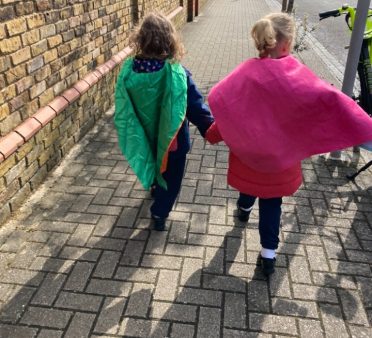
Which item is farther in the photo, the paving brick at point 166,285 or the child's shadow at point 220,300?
the paving brick at point 166,285

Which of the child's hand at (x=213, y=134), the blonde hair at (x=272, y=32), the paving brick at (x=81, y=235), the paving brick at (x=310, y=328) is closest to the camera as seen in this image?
the blonde hair at (x=272, y=32)

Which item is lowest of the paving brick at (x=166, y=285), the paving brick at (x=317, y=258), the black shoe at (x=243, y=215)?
the paving brick at (x=317, y=258)

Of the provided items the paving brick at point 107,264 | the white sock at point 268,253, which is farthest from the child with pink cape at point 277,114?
the paving brick at point 107,264

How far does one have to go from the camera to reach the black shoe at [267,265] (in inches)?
111

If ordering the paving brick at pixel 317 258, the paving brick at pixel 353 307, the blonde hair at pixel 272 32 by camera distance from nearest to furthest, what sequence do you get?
1. the blonde hair at pixel 272 32
2. the paving brick at pixel 353 307
3. the paving brick at pixel 317 258

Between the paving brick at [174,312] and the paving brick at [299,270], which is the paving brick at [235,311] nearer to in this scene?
the paving brick at [174,312]

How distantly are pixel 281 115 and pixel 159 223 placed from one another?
4.64 feet

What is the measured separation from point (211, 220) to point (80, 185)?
1379 mm

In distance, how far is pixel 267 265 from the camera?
9.29 feet

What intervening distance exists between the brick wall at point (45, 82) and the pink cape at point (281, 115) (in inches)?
71.7

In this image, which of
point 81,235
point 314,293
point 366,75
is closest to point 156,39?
point 81,235

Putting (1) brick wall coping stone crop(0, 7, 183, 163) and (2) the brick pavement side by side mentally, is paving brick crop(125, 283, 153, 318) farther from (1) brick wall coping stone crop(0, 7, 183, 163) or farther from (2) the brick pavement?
(1) brick wall coping stone crop(0, 7, 183, 163)

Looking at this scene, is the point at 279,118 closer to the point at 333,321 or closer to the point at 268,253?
the point at 268,253

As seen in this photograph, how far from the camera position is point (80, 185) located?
3.97m
